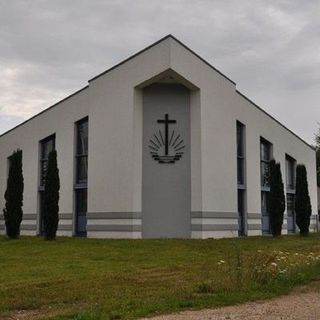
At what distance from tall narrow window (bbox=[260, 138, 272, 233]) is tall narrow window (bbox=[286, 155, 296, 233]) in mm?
3418

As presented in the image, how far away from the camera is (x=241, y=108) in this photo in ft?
106

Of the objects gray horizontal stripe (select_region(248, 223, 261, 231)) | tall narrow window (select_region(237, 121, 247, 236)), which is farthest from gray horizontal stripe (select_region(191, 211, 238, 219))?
gray horizontal stripe (select_region(248, 223, 261, 231))

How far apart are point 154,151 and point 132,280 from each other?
15.8 meters

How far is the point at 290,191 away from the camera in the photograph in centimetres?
3928

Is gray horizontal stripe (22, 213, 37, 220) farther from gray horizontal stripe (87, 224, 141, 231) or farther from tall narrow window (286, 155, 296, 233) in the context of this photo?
tall narrow window (286, 155, 296, 233)

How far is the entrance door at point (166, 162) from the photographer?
28.7 meters

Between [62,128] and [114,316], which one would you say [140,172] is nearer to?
[62,128]

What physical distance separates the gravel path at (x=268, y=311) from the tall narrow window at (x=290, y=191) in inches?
1126

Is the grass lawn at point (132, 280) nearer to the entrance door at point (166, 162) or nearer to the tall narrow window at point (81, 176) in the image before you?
the entrance door at point (166, 162)

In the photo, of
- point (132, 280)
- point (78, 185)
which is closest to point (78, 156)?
point (78, 185)

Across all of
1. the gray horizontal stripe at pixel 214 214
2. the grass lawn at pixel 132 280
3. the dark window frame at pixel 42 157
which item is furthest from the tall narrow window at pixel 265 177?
the grass lawn at pixel 132 280

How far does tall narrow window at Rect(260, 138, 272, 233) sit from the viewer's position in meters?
35.2

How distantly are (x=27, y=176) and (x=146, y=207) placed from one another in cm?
919

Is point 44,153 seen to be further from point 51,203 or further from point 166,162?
point 166,162
